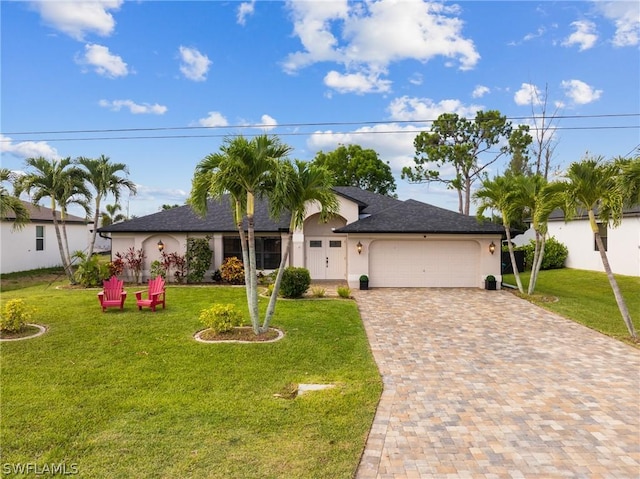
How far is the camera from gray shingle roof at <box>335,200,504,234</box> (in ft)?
54.6

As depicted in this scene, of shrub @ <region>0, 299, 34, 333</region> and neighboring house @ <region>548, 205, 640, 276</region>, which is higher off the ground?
neighboring house @ <region>548, 205, 640, 276</region>

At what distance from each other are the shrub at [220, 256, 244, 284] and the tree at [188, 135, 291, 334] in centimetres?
860

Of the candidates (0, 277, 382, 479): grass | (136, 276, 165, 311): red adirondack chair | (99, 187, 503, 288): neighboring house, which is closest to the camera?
(0, 277, 382, 479): grass

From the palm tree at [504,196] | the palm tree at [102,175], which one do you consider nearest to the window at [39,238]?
the palm tree at [102,175]

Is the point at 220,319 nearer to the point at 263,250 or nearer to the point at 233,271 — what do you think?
the point at 233,271

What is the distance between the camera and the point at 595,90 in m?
18.4

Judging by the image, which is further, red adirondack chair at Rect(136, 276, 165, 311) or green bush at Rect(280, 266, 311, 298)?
green bush at Rect(280, 266, 311, 298)

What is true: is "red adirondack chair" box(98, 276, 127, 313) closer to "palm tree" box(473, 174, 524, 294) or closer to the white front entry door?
the white front entry door

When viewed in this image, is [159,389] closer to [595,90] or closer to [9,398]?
[9,398]

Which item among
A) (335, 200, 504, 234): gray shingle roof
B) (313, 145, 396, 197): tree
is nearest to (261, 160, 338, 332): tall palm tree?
(335, 200, 504, 234): gray shingle roof

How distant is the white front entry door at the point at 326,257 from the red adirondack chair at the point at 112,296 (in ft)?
30.8

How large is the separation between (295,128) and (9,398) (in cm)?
1528

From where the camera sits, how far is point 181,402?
549 centimetres

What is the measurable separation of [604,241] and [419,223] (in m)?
11.6
